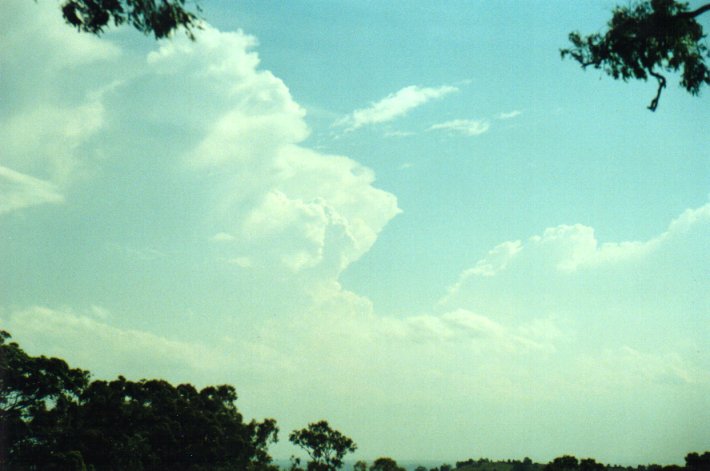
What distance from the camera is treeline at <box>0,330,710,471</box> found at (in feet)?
145

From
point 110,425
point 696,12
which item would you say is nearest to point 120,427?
point 110,425

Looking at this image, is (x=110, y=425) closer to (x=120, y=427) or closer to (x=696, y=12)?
(x=120, y=427)

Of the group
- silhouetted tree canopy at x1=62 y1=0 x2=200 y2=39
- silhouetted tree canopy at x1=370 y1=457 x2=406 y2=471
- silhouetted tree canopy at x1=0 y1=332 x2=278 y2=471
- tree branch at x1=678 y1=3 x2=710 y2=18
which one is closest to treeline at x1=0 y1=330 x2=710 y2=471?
silhouetted tree canopy at x1=0 y1=332 x2=278 y2=471

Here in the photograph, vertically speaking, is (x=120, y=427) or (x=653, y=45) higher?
(x=653, y=45)

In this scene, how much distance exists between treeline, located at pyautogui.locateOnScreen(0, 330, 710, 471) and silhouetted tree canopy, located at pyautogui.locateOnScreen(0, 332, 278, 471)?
0.07 metres

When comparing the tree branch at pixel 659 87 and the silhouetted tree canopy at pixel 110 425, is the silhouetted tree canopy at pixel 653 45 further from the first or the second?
the silhouetted tree canopy at pixel 110 425

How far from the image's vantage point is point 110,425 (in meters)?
50.2

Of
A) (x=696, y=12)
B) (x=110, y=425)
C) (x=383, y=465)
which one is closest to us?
(x=696, y=12)

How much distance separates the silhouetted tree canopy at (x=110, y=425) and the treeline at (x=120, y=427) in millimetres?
73

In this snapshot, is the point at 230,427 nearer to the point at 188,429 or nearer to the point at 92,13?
the point at 188,429

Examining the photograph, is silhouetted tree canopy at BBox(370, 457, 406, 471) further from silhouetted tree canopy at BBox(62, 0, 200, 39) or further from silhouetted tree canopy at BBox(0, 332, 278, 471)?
silhouetted tree canopy at BBox(62, 0, 200, 39)

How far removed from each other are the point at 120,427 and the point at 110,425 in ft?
3.30

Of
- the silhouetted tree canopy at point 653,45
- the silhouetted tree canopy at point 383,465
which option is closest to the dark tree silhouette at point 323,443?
the silhouetted tree canopy at point 383,465

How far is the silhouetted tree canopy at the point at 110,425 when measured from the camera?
44.0m
